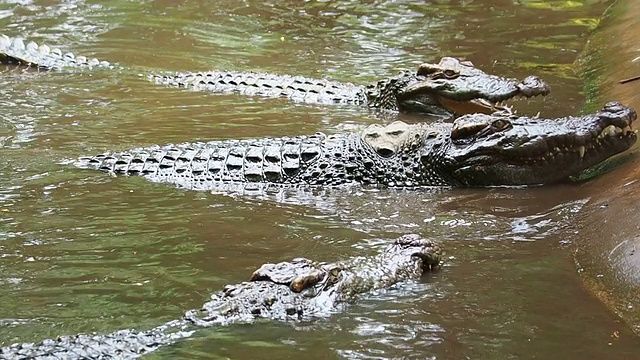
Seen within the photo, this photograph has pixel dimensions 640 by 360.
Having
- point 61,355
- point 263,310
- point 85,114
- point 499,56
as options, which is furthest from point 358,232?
point 499,56

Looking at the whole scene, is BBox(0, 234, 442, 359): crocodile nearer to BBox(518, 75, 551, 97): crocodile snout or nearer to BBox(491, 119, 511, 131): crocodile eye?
BBox(491, 119, 511, 131): crocodile eye

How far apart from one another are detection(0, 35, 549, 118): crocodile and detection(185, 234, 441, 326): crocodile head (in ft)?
12.6

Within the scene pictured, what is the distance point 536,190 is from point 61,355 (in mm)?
3722

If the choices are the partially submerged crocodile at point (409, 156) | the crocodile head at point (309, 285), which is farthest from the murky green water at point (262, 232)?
the partially submerged crocodile at point (409, 156)

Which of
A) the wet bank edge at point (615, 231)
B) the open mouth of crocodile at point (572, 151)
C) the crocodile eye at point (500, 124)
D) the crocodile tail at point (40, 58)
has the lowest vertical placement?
the wet bank edge at point (615, 231)

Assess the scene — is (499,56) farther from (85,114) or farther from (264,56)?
(85,114)

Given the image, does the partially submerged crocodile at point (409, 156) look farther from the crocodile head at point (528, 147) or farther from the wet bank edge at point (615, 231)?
the wet bank edge at point (615, 231)

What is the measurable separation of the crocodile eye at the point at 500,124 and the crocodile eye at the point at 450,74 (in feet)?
8.26

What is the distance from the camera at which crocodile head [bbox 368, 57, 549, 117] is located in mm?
7828

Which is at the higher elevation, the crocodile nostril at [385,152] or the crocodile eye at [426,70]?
the crocodile eye at [426,70]

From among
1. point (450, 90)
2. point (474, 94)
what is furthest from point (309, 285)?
point (450, 90)

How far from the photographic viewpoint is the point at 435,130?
641cm

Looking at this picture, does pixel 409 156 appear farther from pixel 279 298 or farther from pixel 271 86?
pixel 271 86

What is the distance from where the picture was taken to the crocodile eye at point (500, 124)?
6023 mm
